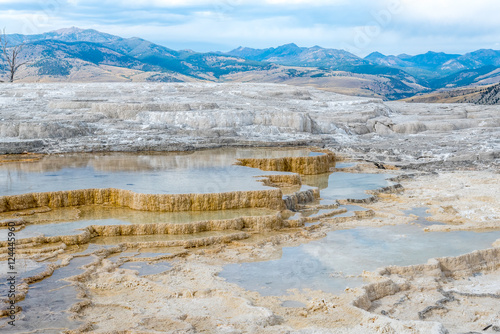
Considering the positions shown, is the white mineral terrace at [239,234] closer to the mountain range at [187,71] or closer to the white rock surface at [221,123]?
the white rock surface at [221,123]

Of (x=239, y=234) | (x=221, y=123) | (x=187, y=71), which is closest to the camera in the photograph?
(x=239, y=234)

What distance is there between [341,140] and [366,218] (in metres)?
10.4

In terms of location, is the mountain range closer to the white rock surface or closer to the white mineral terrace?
the white rock surface

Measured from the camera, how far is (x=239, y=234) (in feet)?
25.4

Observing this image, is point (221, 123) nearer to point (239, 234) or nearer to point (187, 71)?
point (239, 234)

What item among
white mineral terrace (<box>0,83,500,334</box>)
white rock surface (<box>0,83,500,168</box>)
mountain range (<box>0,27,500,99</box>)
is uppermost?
mountain range (<box>0,27,500,99</box>)

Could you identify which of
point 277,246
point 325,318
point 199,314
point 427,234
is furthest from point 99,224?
point 427,234

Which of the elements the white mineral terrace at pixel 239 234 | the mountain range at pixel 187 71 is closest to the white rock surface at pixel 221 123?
the white mineral terrace at pixel 239 234

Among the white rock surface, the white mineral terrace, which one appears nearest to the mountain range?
the white rock surface

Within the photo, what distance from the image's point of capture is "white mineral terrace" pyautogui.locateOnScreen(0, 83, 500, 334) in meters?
5.17

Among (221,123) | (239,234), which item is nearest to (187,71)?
(221,123)

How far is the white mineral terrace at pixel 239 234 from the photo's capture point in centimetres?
517

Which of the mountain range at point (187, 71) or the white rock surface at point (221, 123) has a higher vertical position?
the mountain range at point (187, 71)

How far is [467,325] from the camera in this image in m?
5.05
